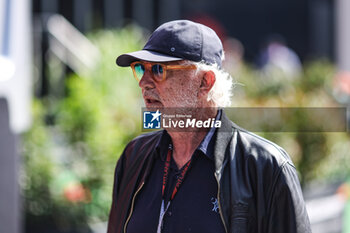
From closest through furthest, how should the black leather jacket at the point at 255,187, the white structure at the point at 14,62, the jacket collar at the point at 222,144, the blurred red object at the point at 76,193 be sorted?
the black leather jacket at the point at 255,187 → the jacket collar at the point at 222,144 → the white structure at the point at 14,62 → the blurred red object at the point at 76,193

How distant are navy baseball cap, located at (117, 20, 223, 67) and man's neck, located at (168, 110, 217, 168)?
276mm

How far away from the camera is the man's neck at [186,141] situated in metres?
2.45

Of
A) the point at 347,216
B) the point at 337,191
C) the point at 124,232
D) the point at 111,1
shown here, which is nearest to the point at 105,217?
the point at 347,216

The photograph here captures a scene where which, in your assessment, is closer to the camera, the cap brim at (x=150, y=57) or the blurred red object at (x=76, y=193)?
the cap brim at (x=150, y=57)

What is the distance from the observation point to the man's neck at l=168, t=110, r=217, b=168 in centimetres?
245

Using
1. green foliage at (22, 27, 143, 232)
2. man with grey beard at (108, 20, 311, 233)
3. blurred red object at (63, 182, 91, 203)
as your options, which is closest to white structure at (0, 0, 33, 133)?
green foliage at (22, 27, 143, 232)

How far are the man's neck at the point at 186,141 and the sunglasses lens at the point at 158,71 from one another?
0.80 feet

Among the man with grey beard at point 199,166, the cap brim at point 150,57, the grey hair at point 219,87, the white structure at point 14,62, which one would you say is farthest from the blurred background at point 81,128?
the cap brim at point 150,57

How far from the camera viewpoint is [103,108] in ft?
20.9

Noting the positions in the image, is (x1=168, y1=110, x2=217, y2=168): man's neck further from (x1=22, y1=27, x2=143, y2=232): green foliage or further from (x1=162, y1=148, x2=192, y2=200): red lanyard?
(x1=22, y1=27, x2=143, y2=232): green foliage

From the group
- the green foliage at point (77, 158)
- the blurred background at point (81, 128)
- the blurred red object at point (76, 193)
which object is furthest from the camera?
the green foliage at point (77, 158)

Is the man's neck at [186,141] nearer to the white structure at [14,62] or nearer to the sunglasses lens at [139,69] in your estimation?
the sunglasses lens at [139,69]

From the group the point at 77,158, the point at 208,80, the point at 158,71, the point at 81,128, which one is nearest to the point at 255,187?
the point at 208,80

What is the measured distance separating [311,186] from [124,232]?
16.2 feet
